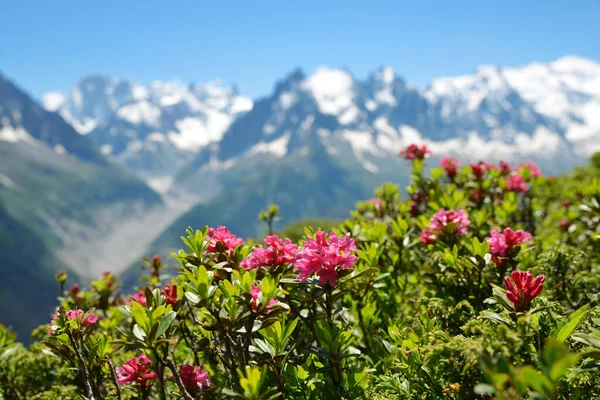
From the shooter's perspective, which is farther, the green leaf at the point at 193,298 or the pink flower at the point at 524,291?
the green leaf at the point at 193,298

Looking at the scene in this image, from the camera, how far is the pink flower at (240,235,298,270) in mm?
3602

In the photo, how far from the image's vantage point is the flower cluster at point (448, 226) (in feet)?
15.1

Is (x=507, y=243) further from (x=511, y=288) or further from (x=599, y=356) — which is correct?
(x=599, y=356)

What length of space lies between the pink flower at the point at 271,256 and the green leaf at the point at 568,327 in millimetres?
2051

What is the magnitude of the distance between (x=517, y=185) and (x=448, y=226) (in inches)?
160

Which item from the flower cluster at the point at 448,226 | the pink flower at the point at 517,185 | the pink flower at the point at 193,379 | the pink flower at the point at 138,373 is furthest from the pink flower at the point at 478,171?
the pink flower at the point at 138,373

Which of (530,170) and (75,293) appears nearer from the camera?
(75,293)

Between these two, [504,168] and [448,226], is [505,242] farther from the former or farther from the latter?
[504,168]

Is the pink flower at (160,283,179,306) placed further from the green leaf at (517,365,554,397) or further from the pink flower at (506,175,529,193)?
the pink flower at (506,175,529,193)

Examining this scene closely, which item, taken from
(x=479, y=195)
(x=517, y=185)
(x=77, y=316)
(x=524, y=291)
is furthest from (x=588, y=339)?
(x=517, y=185)

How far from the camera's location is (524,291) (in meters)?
2.73

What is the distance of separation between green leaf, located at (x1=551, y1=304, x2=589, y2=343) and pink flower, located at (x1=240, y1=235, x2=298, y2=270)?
205 cm

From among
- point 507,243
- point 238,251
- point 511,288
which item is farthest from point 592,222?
point 238,251

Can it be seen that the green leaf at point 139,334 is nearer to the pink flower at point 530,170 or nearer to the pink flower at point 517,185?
the pink flower at point 517,185
